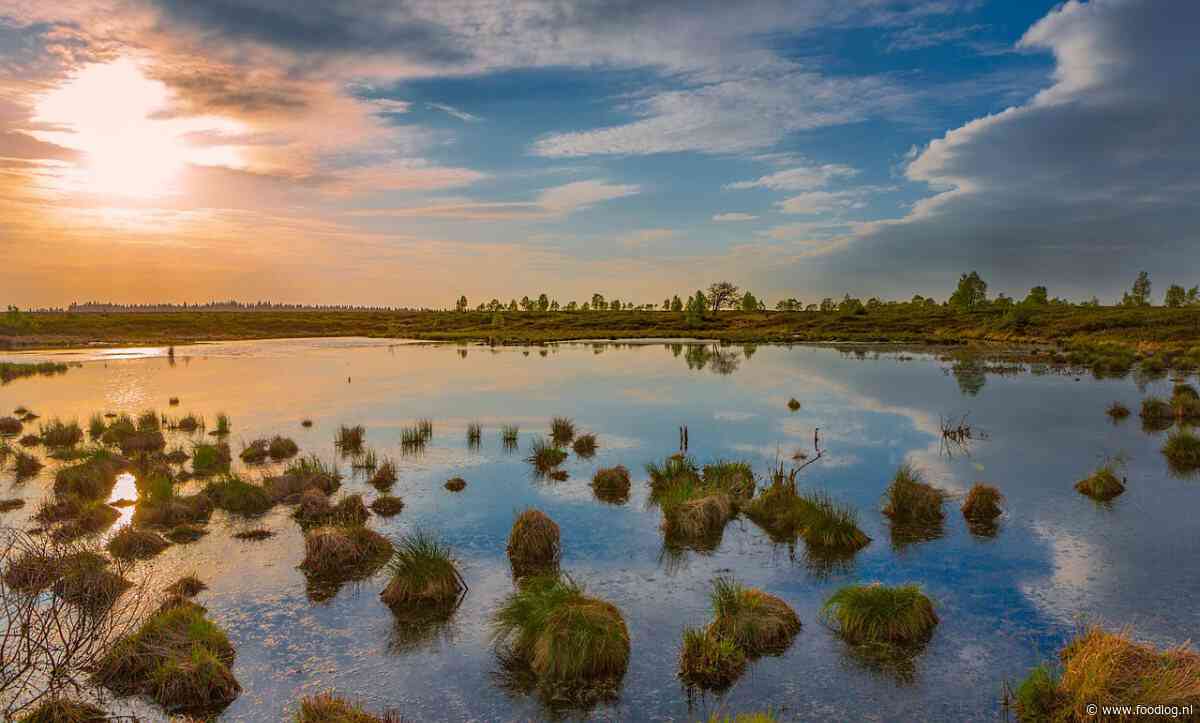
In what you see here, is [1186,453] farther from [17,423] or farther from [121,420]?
[17,423]

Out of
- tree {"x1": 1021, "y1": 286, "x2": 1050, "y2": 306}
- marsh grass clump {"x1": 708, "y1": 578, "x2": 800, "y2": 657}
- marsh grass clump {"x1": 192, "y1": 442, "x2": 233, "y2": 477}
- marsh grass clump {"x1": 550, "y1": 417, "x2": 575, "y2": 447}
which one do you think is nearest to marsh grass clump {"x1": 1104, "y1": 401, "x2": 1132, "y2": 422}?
marsh grass clump {"x1": 550, "y1": 417, "x2": 575, "y2": 447}

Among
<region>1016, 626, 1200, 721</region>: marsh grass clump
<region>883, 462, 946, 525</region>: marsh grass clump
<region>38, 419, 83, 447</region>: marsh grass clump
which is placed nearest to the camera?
<region>1016, 626, 1200, 721</region>: marsh grass clump

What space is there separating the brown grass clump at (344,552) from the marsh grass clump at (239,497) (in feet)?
14.5

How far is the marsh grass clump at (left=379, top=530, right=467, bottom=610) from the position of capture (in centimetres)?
1353

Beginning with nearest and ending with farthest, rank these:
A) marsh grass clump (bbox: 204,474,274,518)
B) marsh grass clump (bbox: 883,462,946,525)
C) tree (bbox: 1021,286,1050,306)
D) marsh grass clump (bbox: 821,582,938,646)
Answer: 1. marsh grass clump (bbox: 821,582,938,646)
2. marsh grass clump (bbox: 883,462,946,525)
3. marsh grass clump (bbox: 204,474,274,518)
4. tree (bbox: 1021,286,1050,306)

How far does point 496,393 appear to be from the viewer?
45.2 metres

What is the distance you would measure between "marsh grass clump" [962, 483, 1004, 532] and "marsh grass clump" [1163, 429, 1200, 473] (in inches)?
386

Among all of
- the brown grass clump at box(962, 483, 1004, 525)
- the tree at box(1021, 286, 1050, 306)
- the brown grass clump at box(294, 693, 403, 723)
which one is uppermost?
the tree at box(1021, 286, 1050, 306)

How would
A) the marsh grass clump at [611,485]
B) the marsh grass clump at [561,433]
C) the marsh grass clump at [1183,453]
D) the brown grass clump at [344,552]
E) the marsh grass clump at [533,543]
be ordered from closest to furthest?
the brown grass clump at [344,552] < the marsh grass clump at [533,543] < the marsh grass clump at [611,485] < the marsh grass clump at [1183,453] < the marsh grass clump at [561,433]

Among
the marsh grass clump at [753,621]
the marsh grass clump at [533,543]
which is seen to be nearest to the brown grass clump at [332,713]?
the marsh grass clump at [753,621]

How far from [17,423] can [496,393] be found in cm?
2339

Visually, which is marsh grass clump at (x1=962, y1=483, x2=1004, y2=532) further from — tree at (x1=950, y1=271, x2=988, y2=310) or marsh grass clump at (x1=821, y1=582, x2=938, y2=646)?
tree at (x1=950, y1=271, x2=988, y2=310)

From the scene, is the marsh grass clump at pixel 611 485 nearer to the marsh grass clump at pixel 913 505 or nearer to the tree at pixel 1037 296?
the marsh grass clump at pixel 913 505

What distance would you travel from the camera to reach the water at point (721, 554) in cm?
1059
